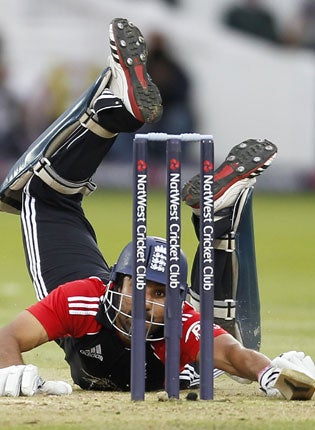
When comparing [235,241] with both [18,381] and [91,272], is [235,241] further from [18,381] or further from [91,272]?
[18,381]

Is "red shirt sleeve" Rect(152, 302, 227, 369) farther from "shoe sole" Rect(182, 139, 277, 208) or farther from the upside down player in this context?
"shoe sole" Rect(182, 139, 277, 208)

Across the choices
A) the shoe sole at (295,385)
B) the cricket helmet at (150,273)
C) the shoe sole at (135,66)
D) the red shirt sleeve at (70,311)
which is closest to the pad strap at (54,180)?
the shoe sole at (135,66)

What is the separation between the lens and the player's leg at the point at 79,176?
22.2 feet

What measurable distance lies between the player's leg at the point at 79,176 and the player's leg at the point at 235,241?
50 centimetres

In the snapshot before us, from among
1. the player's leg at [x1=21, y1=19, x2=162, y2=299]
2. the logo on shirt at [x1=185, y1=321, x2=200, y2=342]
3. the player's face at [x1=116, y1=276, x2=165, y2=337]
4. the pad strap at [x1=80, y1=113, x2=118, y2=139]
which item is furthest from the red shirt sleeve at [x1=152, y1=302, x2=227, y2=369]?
the pad strap at [x1=80, y1=113, x2=118, y2=139]

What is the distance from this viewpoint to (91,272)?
7.13 meters

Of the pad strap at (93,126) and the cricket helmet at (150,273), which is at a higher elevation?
the pad strap at (93,126)

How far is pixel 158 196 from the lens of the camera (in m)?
20.4

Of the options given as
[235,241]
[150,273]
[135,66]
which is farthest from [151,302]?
[135,66]

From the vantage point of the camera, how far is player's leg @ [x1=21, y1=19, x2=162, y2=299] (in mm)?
6770

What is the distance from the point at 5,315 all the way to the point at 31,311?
3121 mm

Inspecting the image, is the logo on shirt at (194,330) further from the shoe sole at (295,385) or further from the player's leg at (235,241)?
the player's leg at (235,241)

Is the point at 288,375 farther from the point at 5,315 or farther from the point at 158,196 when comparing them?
the point at 158,196

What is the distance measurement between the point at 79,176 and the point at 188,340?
161cm
